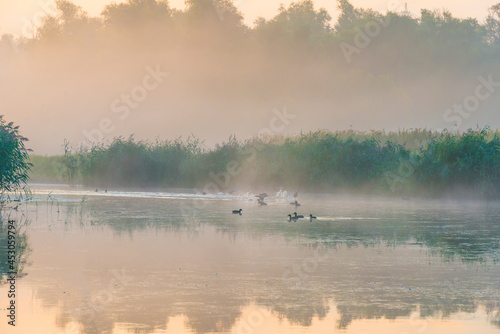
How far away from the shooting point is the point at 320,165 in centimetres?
3441

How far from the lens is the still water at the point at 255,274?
9037 mm

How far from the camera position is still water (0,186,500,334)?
9.04m

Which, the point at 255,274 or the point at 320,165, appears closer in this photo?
the point at 255,274

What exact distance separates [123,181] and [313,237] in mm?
22519

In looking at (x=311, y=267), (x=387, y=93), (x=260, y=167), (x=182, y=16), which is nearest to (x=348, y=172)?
(x=260, y=167)

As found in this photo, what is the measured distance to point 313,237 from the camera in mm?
17125

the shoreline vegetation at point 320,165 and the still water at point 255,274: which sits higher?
the shoreline vegetation at point 320,165

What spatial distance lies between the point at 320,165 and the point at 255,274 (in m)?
22.5

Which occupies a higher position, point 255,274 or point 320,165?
point 320,165

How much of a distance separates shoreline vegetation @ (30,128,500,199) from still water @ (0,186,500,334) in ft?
26.4

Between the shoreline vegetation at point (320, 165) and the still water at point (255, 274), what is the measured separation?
317 inches

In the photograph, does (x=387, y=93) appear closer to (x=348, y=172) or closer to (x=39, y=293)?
(x=348, y=172)

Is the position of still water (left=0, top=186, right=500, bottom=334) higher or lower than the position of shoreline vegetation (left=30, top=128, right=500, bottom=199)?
lower

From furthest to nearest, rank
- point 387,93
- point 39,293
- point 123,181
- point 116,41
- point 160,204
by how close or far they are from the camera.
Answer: point 116,41
point 387,93
point 123,181
point 160,204
point 39,293
